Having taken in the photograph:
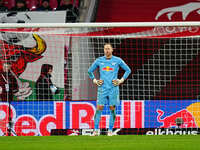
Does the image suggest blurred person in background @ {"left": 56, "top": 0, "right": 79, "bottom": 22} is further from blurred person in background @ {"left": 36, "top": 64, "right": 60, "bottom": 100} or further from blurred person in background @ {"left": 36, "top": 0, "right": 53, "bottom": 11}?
blurred person in background @ {"left": 36, "top": 64, "right": 60, "bottom": 100}

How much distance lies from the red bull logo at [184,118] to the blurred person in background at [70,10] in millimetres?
3547

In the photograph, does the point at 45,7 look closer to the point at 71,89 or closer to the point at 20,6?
the point at 20,6

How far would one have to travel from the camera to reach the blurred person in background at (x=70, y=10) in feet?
39.5

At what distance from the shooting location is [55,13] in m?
12.2

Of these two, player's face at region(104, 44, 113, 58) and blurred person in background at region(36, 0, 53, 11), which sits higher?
blurred person in background at region(36, 0, 53, 11)

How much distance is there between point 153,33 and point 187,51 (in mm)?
1209

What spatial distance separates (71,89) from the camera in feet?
32.2
